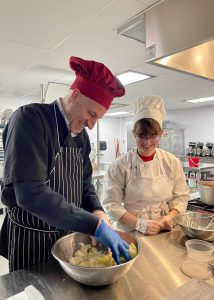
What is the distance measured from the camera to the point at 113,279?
78 cm

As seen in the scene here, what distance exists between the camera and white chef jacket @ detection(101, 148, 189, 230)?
140 centimetres

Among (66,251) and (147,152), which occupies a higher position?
(147,152)

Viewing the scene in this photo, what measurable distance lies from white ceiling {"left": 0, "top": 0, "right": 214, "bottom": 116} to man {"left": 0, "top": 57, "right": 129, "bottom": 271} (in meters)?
0.81

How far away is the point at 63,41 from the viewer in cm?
208

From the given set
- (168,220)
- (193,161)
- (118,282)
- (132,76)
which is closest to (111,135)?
(132,76)

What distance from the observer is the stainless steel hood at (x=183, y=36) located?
3.09 feet

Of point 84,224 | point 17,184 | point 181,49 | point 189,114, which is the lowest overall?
point 84,224

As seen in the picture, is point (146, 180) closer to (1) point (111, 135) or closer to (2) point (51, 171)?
(2) point (51, 171)

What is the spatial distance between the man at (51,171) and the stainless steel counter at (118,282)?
10 centimetres

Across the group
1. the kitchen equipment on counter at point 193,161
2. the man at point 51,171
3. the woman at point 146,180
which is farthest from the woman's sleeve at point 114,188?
the kitchen equipment on counter at point 193,161

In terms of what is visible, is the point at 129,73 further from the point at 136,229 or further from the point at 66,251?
the point at 66,251

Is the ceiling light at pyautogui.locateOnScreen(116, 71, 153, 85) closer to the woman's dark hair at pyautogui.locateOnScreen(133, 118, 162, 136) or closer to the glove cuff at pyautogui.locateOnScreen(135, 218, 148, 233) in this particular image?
the woman's dark hair at pyautogui.locateOnScreen(133, 118, 162, 136)

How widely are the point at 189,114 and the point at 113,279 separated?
631 cm

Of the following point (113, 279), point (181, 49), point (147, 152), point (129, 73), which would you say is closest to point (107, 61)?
point (129, 73)
